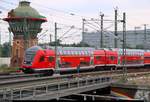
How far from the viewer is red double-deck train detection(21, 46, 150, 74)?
156ft

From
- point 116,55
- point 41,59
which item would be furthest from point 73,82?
point 116,55

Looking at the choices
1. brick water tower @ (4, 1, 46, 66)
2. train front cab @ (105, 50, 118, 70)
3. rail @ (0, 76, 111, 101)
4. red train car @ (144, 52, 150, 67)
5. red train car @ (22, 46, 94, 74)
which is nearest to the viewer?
rail @ (0, 76, 111, 101)

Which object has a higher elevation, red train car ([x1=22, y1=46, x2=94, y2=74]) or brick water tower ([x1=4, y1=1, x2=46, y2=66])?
brick water tower ([x1=4, y1=1, x2=46, y2=66])

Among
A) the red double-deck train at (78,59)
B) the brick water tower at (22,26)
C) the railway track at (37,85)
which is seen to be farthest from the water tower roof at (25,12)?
the railway track at (37,85)

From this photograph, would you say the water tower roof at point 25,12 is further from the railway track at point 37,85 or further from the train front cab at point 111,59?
the railway track at point 37,85

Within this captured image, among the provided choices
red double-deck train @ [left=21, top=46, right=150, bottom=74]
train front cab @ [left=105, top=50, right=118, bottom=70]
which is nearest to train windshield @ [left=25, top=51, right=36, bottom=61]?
red double-deck train @ [left=21, top=46, right=150, bottom=74]

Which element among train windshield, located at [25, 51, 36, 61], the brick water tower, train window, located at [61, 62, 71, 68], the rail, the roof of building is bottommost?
→ the rail

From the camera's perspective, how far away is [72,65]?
173 ft

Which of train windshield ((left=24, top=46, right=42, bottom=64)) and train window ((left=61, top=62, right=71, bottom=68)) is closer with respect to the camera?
train windshield ((left=24, top=46, right=42, bottom=64))

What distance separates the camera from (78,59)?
53.9 metres

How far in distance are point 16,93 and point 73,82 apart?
8.54 metres

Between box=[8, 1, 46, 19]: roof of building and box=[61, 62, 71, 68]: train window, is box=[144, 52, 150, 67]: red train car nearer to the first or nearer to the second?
box=[61, 62, 71, 68]: train window

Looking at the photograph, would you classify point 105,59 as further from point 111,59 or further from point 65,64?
point 65,64

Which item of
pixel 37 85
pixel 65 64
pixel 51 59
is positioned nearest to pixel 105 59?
pixel 65 64
